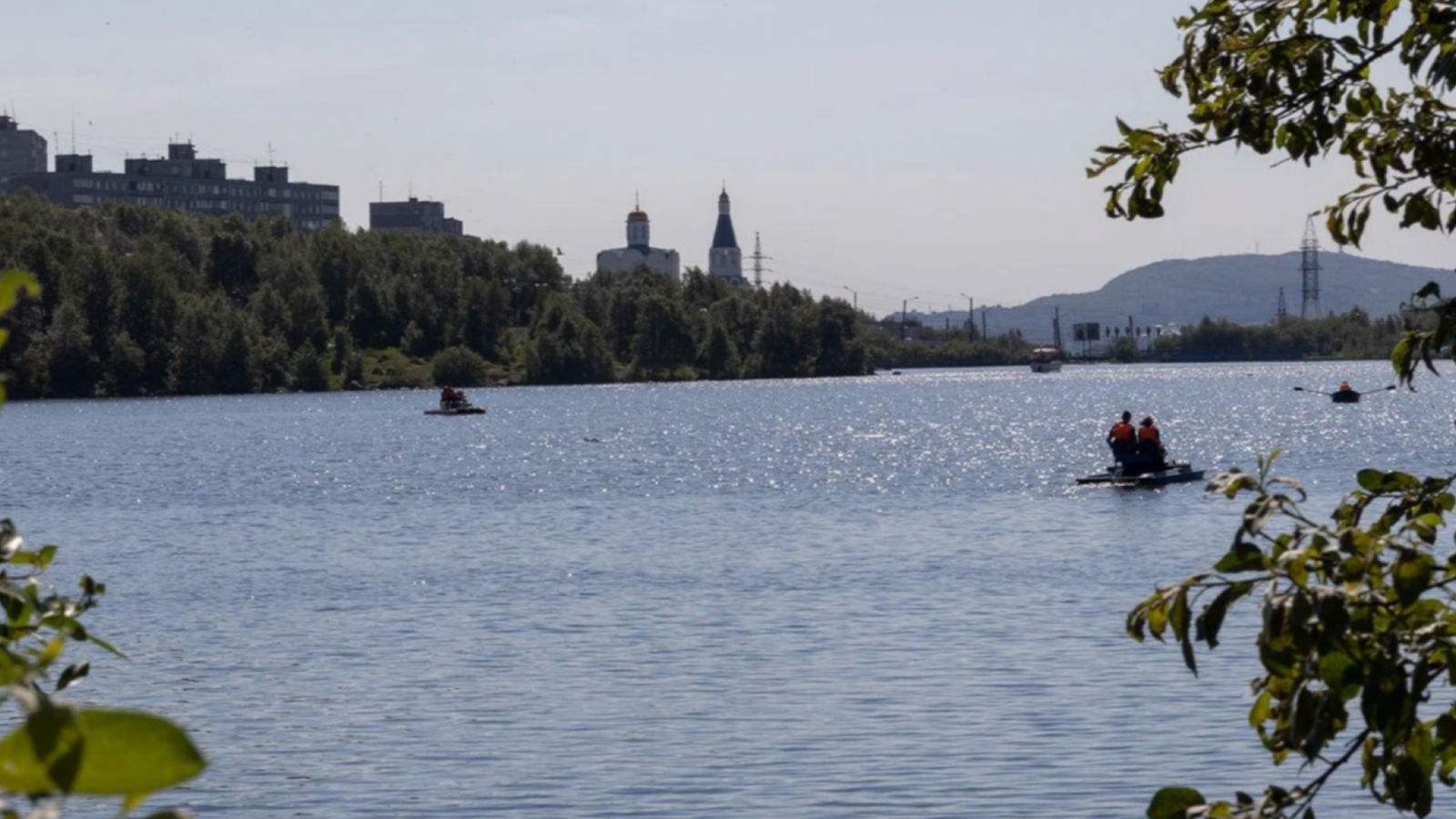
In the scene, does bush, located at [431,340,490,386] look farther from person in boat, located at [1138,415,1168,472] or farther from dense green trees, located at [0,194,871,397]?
person in boat, located at [1138,415,1168,472]

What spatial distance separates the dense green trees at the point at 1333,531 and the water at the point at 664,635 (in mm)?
12649

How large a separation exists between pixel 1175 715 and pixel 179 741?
2169 centimetres

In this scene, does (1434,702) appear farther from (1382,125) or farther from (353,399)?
(353,399)

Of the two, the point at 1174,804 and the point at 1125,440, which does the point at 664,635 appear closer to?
the point at 1174,804

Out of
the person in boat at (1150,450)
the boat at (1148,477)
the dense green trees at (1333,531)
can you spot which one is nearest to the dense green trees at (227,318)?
the boat at (1148,477)

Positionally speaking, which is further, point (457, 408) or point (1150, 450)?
point (457, 408)

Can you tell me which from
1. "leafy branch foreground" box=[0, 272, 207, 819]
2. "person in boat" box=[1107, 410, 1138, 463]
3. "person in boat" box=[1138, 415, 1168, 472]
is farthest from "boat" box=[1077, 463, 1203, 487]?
"leafy branch foreground" box=[0, 272, 207, 819]

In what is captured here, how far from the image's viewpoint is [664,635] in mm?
31062

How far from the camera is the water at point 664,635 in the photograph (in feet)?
67.6

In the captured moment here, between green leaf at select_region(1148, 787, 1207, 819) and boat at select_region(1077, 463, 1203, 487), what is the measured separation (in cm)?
5058

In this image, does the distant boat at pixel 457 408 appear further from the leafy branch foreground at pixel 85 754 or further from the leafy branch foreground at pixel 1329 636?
the leafy branch foreground at pixel 85 754

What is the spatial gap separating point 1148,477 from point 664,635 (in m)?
27.1

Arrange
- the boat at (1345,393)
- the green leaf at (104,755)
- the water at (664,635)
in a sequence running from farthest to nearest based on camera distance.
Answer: the water at (664,635) < the boat at (1345,393) < the green leaf at (104,755)

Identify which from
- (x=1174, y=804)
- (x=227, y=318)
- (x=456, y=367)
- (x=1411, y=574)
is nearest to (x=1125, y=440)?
(x=1174, y=804)
